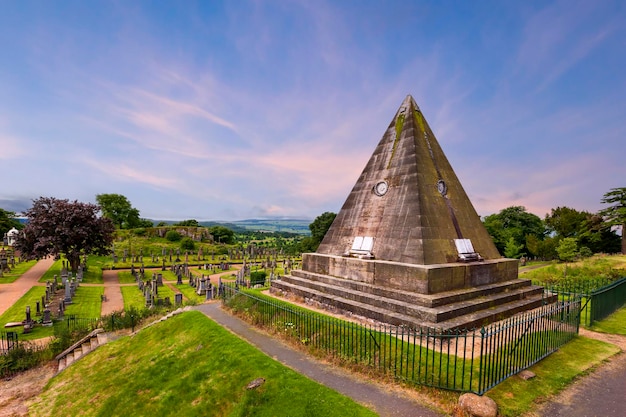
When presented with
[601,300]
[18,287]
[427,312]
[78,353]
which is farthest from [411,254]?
[18,287]

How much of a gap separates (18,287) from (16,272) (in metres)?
9.46

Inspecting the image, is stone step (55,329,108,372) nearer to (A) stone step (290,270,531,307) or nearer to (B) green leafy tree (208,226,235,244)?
(A) stone step (290,270,531,307)

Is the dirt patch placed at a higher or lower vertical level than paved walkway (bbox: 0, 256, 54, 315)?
lower

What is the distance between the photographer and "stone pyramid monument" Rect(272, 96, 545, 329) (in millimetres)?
11266

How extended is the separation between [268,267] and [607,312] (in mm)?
32609

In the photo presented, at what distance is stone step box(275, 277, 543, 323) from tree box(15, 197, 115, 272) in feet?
81.2

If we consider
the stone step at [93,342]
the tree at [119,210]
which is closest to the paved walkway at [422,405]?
the stone step at [93,342]

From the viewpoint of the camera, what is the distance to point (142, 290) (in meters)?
25.8

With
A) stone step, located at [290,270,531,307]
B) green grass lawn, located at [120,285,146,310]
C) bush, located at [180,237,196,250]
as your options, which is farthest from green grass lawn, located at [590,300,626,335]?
bush, located at [180,237,196,250]

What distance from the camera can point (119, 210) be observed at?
73375 mm

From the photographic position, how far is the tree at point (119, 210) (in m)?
72.0

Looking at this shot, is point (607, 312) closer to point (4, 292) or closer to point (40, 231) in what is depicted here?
point (4, 292)

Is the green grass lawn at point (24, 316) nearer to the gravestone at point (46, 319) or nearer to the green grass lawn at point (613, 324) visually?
the gravestone at point (46, 319)

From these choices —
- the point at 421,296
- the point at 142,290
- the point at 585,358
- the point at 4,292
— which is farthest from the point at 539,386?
the point at 4,292
